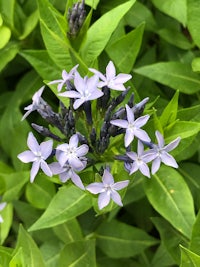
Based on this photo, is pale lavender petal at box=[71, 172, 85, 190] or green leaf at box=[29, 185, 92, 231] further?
green leaf at box=[29, 185, 92, 231]

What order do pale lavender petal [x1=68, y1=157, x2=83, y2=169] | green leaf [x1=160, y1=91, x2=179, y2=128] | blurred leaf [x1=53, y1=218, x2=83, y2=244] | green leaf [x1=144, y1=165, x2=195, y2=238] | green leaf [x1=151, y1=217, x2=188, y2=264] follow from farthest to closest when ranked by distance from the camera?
blurred leaf [x1=53, y1=218, x2=83, y2=244]
green leaf [x1=151, y1=217, x2=188, y2=264]
green leaf [x1=144, y1=165, x2=195, y2=238]
green leaf [x1=160, y1=91, x2=179, y2=128]
pale lavender petal [x1=68, y1=157, x2=83, y2=169]

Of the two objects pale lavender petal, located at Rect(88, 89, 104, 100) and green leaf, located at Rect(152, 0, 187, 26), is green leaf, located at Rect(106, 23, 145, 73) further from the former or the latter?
pale lavender petal, located at Rect(88, 89, 104, 100)

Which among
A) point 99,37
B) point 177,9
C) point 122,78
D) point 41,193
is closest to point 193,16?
point 177,9

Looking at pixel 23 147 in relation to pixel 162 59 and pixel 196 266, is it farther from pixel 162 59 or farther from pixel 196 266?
pixel 196 266

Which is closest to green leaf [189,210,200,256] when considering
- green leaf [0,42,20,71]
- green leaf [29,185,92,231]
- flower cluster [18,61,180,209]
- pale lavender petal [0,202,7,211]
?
flower cluster [18,61,180,209]

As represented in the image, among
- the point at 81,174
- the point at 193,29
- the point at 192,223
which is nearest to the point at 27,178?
the point at 81,174

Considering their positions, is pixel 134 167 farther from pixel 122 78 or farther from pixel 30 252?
pixel 30 252
